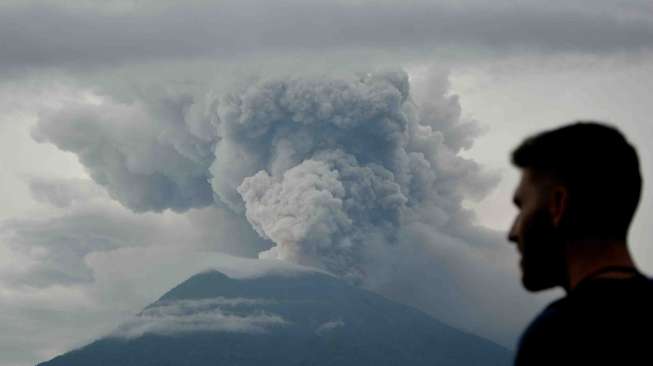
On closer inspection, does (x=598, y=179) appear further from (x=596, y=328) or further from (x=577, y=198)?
(x=596, y=328)

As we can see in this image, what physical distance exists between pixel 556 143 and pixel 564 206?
152mm

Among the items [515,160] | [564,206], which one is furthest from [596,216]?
[515,160]

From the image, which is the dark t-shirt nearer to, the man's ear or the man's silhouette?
the man's silhouette

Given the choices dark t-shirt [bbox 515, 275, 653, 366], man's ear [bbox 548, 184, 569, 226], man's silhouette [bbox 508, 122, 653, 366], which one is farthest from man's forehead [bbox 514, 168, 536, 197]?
dark t-shirt [bbox 515, 275, 653, 366]

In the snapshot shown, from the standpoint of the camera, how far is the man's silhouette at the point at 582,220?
8.16 feet

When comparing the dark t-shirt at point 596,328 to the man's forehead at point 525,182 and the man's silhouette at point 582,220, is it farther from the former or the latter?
the man's forehead at point 525,182

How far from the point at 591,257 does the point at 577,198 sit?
14cm

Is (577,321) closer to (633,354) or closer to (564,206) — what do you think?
(633,354)

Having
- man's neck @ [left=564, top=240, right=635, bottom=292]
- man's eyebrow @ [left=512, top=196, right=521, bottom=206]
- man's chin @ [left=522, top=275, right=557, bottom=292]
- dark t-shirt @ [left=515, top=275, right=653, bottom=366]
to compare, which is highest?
man's eyebrow @ [left=512, top=196, right=521, bottom=206]

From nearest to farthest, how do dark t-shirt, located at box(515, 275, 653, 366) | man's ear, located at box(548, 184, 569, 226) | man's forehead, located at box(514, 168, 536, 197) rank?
dark t-shirt, located at box(515, 275, 653, 366)
man's ear, located at box(548, 184, 569, 226)
man's forehead, located at box(514, 168, 536, 197)

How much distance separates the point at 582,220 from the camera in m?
2.61

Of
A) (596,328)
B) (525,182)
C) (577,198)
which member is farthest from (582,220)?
(596,328)

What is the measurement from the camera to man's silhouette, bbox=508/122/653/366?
8.16 feet

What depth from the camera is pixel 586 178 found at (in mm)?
2611
